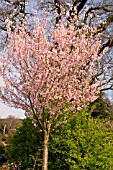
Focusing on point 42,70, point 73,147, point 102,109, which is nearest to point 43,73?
point 42,70

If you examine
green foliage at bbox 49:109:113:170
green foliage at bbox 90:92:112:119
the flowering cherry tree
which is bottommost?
green foliage at bbox 49:109:113:170

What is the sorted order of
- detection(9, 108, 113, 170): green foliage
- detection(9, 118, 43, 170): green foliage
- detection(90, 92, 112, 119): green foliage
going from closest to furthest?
1. detection(9, 108, 113, 170): green foliage
2. detection(9, 118, 43, 170): green foliage
3. detection(90, 92, 112, 119): green foliage

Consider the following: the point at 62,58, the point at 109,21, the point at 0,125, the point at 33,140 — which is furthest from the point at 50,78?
the point at 0,125

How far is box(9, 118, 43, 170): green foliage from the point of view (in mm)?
7977

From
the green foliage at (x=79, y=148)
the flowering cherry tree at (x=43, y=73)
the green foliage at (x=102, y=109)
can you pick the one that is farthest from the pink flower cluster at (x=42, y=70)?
the green foliage at (x=102, y=109)

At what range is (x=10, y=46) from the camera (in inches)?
275

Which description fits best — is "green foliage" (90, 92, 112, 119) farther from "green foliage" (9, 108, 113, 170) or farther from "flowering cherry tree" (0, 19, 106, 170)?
"flowering cherry tree" (0, 19, 106, 170)

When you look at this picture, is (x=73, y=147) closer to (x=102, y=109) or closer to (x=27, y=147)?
(x=27, y=147)

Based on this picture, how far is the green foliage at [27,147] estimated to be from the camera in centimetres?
798

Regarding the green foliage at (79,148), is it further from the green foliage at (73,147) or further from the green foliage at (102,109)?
the green foliage at (102,109)

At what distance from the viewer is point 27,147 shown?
809 centimetres

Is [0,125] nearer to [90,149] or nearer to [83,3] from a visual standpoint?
[83,3]

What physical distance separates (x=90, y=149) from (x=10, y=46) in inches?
124

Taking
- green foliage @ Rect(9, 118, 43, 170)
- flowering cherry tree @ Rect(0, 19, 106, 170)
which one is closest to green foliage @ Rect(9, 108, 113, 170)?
green foliage @ Rect(9, 118, 43, 170)
